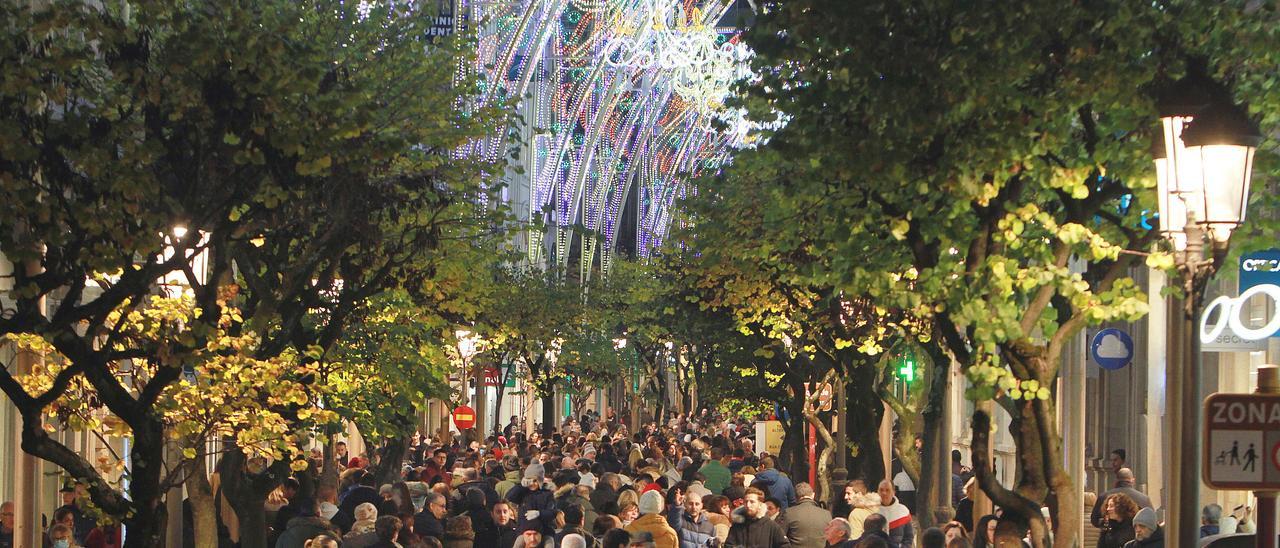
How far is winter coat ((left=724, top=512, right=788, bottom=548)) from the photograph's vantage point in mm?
16734

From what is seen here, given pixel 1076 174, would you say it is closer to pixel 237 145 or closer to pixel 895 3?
pixel 895 3

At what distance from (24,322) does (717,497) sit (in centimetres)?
985

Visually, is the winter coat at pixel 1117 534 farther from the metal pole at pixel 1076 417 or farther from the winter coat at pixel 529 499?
the winter coat at pixel 529 499

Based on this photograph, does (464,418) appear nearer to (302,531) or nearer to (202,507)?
(202,507)

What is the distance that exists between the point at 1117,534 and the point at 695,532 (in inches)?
160

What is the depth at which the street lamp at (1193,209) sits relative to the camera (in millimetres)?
7258

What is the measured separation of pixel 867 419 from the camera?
2644cm

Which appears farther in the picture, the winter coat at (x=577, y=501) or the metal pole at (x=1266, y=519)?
the winter coat at (x=577, y=501)

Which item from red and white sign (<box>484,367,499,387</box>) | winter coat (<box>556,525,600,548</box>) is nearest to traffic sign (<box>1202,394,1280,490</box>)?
winter coat (<box>556,525,600,548</box>)

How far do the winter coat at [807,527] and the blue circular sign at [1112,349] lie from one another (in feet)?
10.4

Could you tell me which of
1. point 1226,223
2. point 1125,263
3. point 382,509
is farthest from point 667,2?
point 1226,223

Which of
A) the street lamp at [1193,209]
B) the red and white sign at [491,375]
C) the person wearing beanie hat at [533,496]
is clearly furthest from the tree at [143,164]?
the red and white sign at [491,375]

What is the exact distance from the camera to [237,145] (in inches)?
435

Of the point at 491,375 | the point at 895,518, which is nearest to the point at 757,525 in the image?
the point at 895,518
